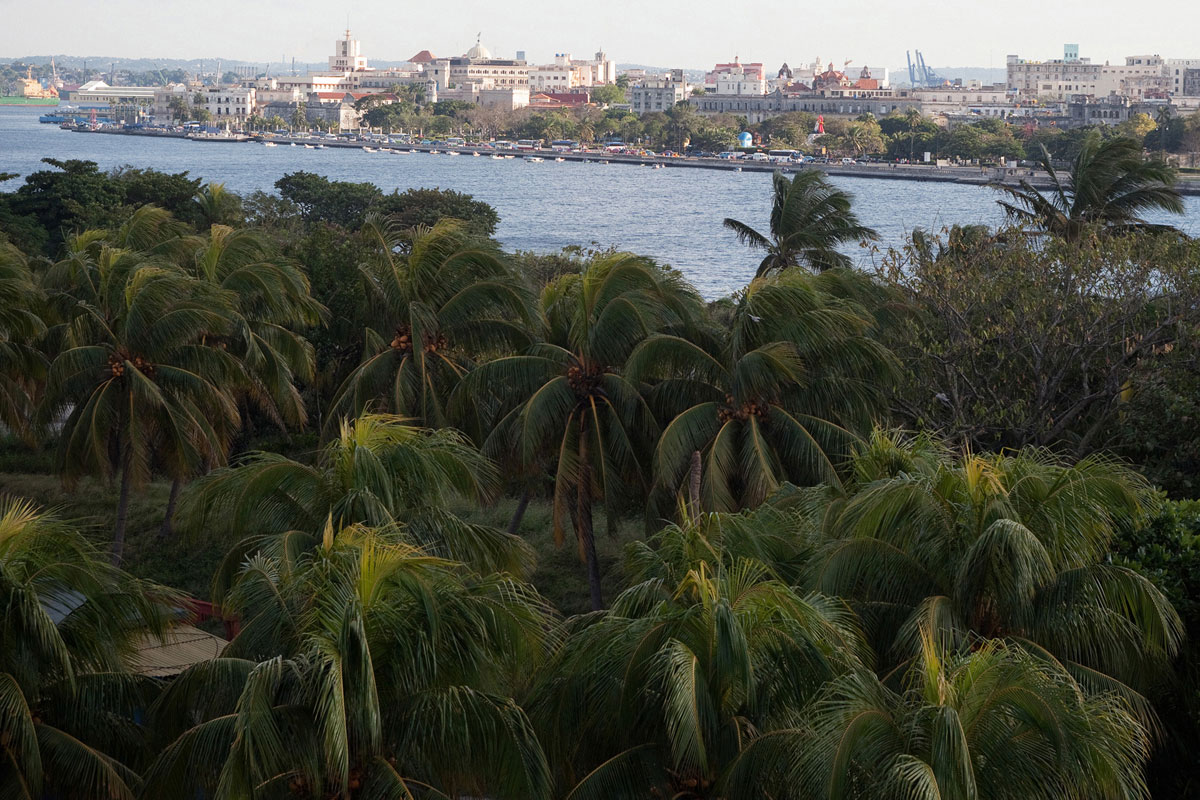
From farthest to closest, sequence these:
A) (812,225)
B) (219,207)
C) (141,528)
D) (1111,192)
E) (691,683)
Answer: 1. (219,207)
2. (1111,192)
3. (812,225)
4. (141,528)
5. (691,683)

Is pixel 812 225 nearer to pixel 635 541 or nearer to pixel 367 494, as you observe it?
pixel 635 541

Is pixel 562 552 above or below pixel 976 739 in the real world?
below

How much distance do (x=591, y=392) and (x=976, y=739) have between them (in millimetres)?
8125

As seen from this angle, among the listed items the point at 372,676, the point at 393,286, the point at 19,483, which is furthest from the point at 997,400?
the point at 19,483

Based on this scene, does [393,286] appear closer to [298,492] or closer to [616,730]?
[298,492]

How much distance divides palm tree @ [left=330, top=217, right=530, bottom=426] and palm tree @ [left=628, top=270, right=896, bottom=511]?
9.44ft

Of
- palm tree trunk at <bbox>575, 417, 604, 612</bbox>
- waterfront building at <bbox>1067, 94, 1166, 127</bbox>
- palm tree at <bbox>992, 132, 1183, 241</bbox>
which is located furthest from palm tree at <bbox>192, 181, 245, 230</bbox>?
waterfront building at <bbox>1067, 94, 1166, 127</bbox>

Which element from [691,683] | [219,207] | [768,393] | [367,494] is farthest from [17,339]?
[219,207]

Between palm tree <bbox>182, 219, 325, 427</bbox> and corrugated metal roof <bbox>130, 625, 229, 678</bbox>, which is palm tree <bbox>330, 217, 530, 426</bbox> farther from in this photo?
corrugated metal roof <bbox>130, 625, 229, 678</bbox>

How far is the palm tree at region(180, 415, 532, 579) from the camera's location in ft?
31.8

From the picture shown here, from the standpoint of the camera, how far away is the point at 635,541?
33.9ft

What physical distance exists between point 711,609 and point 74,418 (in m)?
10.8

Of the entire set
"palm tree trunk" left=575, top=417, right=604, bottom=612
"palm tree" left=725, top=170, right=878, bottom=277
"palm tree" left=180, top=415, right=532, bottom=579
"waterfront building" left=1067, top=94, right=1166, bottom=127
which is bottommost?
"palm tree trunk" left=575, top=417, right=604, bottom=612

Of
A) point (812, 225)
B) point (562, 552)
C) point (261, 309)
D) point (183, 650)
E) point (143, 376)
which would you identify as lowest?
point (562, 552)
